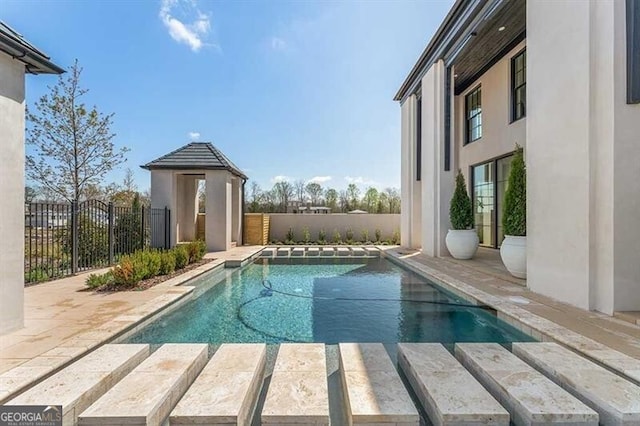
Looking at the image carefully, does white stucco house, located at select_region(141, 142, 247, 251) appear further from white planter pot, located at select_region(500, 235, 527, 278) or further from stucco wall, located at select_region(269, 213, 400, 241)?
white planter pot, located at select_region(500, 235, 527, 278)

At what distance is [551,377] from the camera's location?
9.18ft

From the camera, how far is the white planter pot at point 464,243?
8.98 m

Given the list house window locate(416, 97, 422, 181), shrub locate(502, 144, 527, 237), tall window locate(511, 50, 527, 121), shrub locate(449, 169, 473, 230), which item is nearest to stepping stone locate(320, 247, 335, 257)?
house window locate(416, 97, 422, 181)

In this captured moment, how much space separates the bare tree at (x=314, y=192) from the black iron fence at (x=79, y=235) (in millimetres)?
16883

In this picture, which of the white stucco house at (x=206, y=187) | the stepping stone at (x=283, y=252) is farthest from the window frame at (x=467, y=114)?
the white stucco house at (x=206, y=187)

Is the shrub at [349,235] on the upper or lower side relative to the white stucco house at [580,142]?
lower

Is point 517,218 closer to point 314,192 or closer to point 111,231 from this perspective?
point 111,231

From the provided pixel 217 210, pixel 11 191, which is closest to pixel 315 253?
pixel 217 210

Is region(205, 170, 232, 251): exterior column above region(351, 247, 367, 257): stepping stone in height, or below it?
above

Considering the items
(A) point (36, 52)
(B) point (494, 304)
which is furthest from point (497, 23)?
(A) point (36, 52)

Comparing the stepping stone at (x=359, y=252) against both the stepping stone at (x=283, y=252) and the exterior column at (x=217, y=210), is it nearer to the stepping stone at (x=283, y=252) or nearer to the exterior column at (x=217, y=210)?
the stepping stone at (x=283, y=252)

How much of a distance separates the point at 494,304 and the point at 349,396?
347 cm

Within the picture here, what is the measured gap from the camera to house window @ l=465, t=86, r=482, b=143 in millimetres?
11758

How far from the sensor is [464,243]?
899cm
